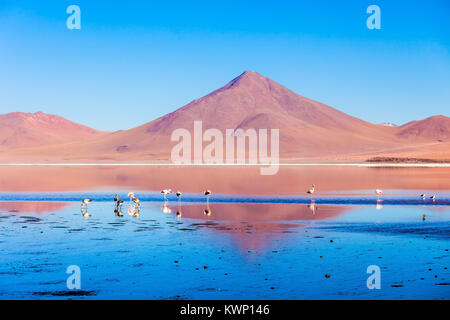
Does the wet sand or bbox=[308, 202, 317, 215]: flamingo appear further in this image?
the wet sand

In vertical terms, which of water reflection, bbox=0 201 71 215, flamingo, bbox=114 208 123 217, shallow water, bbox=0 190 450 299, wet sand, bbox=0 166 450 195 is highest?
wet sand, bbox=0 166 450 195

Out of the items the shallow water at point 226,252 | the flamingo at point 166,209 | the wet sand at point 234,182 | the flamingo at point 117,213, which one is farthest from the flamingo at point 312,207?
the flamingo at point 117,213

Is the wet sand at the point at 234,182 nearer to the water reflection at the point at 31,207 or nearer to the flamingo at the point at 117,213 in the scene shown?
the water reflection at the point at 31,207

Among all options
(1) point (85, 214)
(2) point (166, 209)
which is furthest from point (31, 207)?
(2) point (166, 209)

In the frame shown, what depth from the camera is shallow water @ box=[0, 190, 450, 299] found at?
11719mm

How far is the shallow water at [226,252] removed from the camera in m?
11.7

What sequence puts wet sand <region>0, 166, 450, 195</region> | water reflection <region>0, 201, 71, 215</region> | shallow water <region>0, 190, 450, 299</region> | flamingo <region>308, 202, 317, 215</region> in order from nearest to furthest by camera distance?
shallow water <region>0, 190, 450, 299</region> < water reflection <region>0, 201, 71, 215</region> < flamingo <region>308, 202, 317, 215</region> < wet sand <region>0, 166, 450, 195</region>

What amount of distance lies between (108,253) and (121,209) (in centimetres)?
1172

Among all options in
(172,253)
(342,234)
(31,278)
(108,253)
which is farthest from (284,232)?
(31,278)

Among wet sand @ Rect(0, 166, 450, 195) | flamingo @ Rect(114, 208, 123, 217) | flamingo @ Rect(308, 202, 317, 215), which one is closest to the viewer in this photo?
flamingo @ Rect(114, 208, 123, 217)

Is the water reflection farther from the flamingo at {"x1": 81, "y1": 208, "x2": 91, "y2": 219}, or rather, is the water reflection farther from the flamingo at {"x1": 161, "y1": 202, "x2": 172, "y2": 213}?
the flamingo at {"x1": 161, "y1": 202, "x2": 172, "y2": 213}

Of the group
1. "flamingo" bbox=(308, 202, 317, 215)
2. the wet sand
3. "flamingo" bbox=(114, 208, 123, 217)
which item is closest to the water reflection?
"flamingo" bbox=(114, 208, 123, 217)

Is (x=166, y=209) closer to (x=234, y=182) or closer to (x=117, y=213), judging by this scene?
(x=117, y=213)
